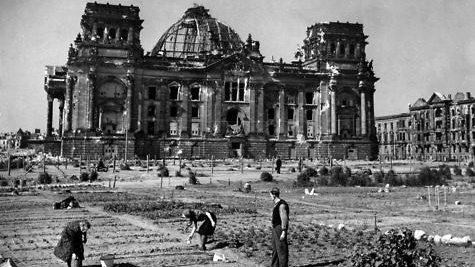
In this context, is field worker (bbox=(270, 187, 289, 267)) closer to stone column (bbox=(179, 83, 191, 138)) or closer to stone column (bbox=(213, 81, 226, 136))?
stone column (bbox=(179, 83, 191, 138))

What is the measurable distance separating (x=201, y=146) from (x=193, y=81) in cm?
1007

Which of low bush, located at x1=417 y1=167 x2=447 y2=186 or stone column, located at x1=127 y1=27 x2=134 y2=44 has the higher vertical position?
stone column, located at x1=127 y1=27 x2=134 y2=44

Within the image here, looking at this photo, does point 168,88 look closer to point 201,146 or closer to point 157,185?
point 201,146

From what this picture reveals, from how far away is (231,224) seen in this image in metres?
16.8

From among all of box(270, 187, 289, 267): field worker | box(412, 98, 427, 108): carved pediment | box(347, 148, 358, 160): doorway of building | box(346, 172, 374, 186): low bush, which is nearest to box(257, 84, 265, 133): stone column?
box(347, 148, 358, 160): doorway of building

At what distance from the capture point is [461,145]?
90.2 m

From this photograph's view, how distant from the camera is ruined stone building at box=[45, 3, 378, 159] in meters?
66.8

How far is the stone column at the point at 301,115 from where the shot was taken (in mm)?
75625

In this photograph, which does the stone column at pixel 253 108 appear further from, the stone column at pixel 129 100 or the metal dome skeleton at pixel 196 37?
the stone column at pixel 129 100

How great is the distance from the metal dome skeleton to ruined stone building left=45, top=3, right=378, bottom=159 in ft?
8.46

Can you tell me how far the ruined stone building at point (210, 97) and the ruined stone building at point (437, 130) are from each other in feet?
52.0

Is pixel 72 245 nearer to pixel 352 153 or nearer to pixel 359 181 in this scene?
pixel 359 181

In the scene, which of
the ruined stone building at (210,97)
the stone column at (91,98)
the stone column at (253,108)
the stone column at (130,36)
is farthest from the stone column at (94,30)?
the stone column at (253,108)

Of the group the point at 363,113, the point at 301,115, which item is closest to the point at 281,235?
the point at 301,115
